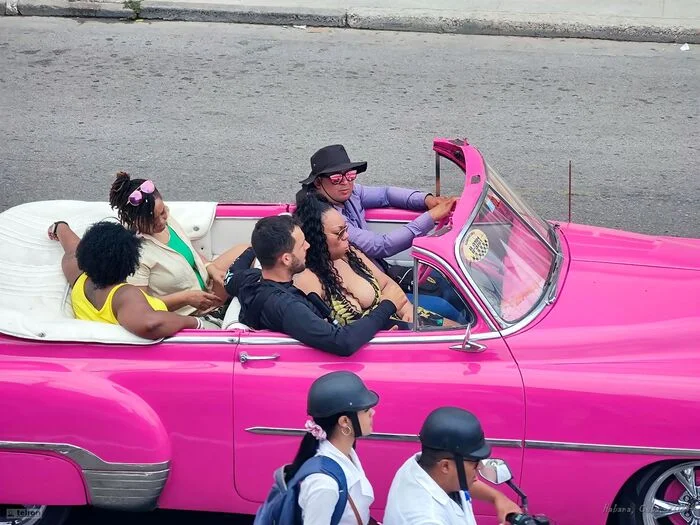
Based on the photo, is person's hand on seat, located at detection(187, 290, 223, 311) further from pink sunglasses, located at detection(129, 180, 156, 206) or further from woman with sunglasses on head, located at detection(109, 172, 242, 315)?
pink sunglasses, located at detection(129, 180, 156, 206)

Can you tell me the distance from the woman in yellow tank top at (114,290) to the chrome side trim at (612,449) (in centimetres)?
151

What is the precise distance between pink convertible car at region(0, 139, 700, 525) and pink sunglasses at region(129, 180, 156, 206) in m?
0.76

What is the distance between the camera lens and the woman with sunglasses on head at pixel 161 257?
15.5ft

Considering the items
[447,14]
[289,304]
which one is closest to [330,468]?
[289,304]

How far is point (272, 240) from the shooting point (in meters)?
4.23

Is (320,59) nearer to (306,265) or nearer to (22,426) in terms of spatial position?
(306,265)

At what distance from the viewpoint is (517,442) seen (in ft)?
12.9

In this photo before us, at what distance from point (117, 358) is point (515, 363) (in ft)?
5.14

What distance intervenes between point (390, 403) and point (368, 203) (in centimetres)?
176

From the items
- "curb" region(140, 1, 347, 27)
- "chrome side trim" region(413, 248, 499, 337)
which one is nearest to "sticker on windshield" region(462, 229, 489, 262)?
"chrome side trim" region(413, 248, 499, 337)

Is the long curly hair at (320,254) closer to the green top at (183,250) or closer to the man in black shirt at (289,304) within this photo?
the man in black shirt at (289,304)

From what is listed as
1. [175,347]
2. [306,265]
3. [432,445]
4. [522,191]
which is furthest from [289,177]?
[432,445]

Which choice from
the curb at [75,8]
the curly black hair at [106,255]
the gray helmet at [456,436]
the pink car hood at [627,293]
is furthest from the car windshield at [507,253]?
the curb at [75,8]

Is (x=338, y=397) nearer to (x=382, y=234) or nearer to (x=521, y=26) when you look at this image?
(x=382, y=234)
